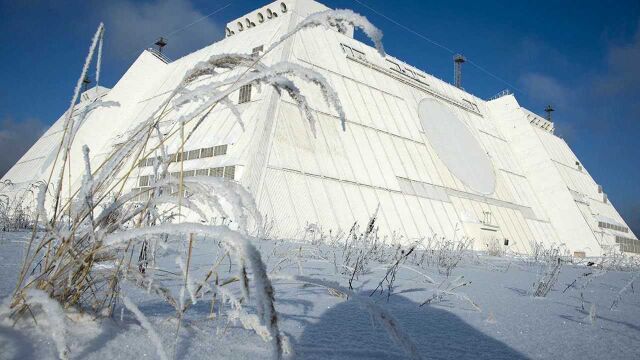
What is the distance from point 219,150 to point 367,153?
539cm

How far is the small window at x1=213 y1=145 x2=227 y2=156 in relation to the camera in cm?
1228

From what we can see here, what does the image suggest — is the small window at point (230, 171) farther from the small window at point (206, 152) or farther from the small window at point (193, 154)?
the small window at point (193, 154)

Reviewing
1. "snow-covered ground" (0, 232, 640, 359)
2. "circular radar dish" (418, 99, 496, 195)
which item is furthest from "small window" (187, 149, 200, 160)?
"snow-covered ground" (0, 232, 640, 359)

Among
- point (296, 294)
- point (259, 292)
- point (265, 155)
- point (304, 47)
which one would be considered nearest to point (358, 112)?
point (304, 47)

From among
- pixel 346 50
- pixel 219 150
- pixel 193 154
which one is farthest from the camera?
pixel 346 50

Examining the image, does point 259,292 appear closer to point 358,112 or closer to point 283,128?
point 283,128

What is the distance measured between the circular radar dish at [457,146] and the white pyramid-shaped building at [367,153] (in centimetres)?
8

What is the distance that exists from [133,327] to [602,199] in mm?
30252

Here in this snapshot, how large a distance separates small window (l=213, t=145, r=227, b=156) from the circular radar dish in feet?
32.0

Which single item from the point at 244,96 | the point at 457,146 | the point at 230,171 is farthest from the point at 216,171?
the point at 457,146

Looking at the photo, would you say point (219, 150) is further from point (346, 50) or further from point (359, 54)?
point (359, 54)

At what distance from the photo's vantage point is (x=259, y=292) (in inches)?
19.9

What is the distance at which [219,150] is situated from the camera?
12453mm

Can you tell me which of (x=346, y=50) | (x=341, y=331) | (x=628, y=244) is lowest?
(x=341, y=331)
